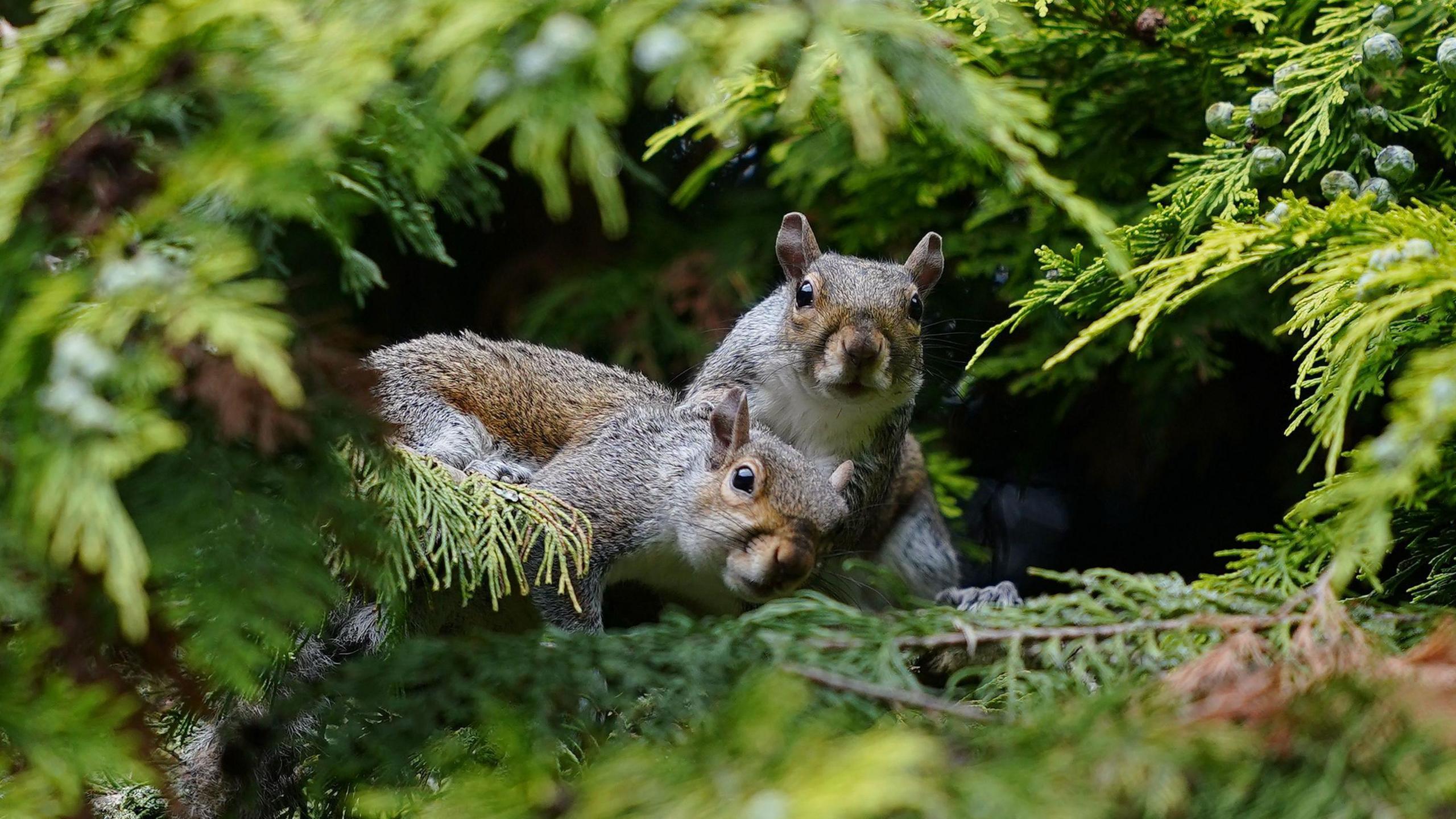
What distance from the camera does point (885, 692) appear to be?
1.17m

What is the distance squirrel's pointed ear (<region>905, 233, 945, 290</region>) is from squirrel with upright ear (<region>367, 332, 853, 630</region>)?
0.41 m

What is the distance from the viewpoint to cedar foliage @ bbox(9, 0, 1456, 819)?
993 millimetres

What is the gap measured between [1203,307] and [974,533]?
1.13 m

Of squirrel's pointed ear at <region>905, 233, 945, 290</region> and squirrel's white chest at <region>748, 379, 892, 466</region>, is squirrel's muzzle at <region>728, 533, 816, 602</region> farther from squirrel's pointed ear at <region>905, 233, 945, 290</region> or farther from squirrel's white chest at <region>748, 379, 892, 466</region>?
squirrel's pointed ear at <region>905, 233, 945, 290</region>

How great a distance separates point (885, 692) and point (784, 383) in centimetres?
143

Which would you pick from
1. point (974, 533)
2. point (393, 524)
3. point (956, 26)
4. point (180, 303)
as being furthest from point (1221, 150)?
point (974, 533)

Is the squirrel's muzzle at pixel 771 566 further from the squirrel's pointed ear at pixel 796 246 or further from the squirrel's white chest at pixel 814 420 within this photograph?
the squirrel's pointed ear at pixel 796 246

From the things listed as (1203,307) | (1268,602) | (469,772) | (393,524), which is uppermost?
(393,524)

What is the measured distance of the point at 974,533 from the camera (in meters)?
3.57

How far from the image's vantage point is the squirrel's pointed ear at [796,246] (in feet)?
8.29

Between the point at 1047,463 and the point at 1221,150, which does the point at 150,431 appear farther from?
the point at 1047,463

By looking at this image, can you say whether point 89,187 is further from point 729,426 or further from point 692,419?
point 692,419

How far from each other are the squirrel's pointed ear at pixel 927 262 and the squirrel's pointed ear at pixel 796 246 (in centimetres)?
20

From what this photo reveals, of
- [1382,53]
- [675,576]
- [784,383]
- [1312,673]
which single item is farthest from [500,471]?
[1382,53]
